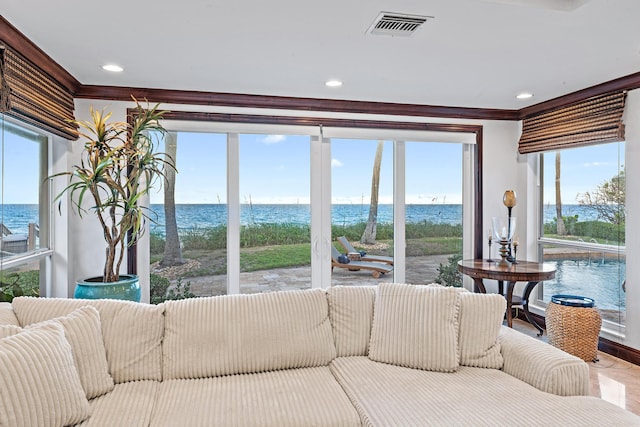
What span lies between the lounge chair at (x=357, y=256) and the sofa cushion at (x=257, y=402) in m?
2.37

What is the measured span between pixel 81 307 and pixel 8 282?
45.9 inches

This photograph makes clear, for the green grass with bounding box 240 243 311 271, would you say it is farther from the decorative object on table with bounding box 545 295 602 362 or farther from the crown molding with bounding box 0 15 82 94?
the decorative object on table with bounding box 545 295 602 362

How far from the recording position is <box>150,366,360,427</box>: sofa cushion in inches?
73.4

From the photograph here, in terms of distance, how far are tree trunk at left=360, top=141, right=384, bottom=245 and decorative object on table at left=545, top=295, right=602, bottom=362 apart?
1872 mm

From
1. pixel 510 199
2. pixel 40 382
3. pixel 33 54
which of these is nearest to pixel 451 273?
pixel 510 199

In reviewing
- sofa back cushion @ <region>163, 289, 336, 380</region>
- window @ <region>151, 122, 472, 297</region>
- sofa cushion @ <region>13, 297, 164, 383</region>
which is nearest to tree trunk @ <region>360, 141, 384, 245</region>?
window @ <region>151, 122, 472, 297</region>

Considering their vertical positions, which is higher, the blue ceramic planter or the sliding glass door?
the sliding glass door

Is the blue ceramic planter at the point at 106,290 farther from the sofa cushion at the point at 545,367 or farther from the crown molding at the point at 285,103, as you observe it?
A: the sofa cushion at the point at 545,367

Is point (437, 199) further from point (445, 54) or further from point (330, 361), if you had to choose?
point (330, 361)

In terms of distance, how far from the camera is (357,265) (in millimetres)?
4715

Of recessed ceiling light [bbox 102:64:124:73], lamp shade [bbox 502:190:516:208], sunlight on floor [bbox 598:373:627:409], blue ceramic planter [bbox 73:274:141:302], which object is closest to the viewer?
sunlight on floor [bbox 598:373:627:409]

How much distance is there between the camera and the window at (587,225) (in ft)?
13.3

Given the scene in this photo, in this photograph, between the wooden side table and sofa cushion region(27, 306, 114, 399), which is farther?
the wooden side table

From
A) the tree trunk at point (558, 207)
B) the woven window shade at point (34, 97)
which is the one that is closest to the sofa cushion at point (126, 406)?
the woven window shade at point (34, 97)
